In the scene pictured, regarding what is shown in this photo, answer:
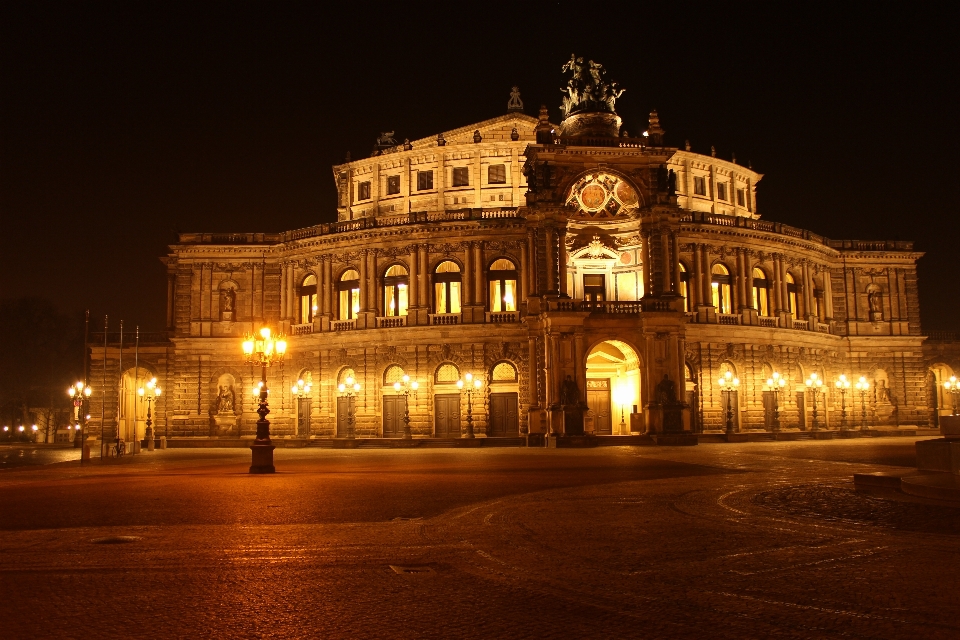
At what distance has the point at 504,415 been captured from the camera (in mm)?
54125

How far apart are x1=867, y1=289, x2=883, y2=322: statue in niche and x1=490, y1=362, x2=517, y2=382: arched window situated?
30.5 meters

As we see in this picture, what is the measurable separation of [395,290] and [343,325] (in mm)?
4310

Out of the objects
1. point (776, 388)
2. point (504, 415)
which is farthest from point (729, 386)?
point (504, 415)

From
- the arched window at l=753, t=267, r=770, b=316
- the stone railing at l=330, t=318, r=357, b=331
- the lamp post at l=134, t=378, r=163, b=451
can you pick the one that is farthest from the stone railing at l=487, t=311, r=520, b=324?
the lamp post at l=134, t=378, r=163, b=451

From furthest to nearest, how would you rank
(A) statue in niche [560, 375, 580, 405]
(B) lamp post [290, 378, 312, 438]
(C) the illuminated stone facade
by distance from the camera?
(B) lamp post [290, 378, 312, 438] → (C) the illuminated stone facade → (A) statue in niche [560, 375, 580, 405]

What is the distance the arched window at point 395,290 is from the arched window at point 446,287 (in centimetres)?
213

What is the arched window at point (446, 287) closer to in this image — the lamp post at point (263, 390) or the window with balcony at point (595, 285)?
the window with balcony at point (595, 285)

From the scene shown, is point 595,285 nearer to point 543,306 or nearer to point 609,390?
point 609,390

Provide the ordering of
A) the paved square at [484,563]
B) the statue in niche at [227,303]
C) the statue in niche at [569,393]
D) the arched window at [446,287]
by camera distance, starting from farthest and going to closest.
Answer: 1. the statue in niche at [227,303]
2. the arched window at [446,287]
3. the statue in niche at [569,393]
4. the paved square at [484,563]

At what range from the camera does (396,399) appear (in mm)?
56438

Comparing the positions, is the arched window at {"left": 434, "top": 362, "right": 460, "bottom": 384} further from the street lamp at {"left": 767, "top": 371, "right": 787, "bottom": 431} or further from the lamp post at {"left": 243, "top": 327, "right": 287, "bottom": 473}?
the lamp post at {"left": 243, "top": 327, "right": 287, "bottom": 473}

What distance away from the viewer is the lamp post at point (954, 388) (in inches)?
2564

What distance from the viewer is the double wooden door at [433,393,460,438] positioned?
2152 inches

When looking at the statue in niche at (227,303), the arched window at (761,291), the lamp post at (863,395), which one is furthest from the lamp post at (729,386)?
the statue in niche at (227,303)
